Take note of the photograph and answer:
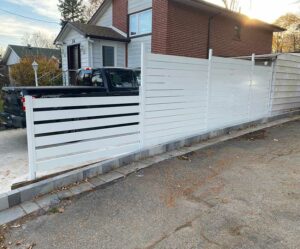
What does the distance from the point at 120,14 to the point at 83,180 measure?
11.5 metres

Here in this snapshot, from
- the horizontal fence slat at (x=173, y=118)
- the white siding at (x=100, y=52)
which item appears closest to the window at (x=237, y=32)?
the white siding at (x=100, y=52)

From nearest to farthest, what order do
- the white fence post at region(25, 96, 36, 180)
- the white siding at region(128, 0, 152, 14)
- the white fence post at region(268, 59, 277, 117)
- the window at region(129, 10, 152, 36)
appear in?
the white fence post at region(25, 96, 36, 180) < the white fence post at region(268, 59, 277, 117) < the white siding at region(128, 0, 152, 14) < the window at region(129, 10, 152, 36)

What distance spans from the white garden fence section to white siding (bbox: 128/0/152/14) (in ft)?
21.6

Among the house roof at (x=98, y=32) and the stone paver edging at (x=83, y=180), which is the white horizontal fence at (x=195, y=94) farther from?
the house roof at (x=98, y=32)

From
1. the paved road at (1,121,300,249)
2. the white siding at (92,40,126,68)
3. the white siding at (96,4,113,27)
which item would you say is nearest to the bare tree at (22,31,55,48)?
the white siding at (96,4,113,27)

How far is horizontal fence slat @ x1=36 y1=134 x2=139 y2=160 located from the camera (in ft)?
11.4

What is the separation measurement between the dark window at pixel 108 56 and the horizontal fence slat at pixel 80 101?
8903 millimetres

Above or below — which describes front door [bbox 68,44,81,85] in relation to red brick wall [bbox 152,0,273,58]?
below

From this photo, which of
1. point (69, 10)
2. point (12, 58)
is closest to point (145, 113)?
point (12, 58)

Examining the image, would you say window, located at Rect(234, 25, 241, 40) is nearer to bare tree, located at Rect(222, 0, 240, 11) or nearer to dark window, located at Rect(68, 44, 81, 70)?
dark window, located at Rect(68, 44, 81, 70)

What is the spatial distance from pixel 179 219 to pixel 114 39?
36.2 feet

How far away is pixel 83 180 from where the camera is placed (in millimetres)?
3654

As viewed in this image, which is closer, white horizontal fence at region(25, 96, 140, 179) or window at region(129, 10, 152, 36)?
white horizontal fence at region(25, 96, 140, 179)

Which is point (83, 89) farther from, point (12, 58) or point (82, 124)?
point (12, 58)
